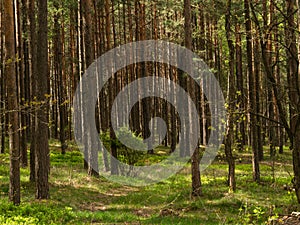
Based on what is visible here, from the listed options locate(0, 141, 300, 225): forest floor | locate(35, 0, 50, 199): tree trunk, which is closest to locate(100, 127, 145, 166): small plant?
locate(0, 141, 300, 225): forest floor

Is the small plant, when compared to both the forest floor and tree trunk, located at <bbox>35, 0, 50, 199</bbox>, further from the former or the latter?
tree trunk, located at <bbox>35, 0, 50, 199</bbox>

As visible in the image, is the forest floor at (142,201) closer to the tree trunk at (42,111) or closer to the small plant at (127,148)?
the tree trunk at (42,111)

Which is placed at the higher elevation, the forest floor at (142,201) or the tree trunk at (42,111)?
the tree trunk at (42,111)

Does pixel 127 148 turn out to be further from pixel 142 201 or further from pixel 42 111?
pixel 42 111

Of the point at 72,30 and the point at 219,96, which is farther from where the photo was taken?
the point at 219,96

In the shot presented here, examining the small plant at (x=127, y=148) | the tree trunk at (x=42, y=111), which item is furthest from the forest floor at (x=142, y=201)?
the small plant at (x=127, y=148)

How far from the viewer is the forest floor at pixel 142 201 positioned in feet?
36.7

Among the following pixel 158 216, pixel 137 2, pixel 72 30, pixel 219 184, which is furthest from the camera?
pixel 72 30

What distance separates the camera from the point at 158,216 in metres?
12.5

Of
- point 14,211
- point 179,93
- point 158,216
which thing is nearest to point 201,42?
point 179,93

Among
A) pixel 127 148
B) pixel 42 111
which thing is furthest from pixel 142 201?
pixel 127 148

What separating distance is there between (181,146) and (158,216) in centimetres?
2046

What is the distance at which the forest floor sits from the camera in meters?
11.2

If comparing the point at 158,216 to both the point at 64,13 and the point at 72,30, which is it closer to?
the point at 64,13
